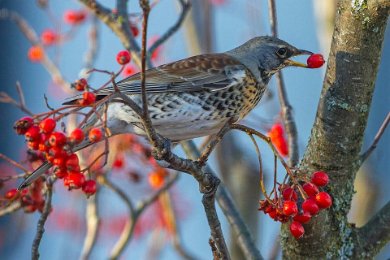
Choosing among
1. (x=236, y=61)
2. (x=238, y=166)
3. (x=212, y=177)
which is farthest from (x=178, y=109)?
(x=238, y=166)

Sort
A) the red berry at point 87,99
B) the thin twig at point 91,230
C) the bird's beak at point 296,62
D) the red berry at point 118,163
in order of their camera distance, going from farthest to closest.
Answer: the red berry at point 118,163 < the bird's beak at point 296,62 < the thin twig at point 91,230 < the red berry at point 87,99

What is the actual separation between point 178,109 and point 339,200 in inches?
34.7

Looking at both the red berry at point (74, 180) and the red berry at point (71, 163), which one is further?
the red berry at point (74, 180)

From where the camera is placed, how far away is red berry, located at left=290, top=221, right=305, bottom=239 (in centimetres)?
242

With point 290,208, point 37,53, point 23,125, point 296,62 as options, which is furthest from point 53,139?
point 37,53

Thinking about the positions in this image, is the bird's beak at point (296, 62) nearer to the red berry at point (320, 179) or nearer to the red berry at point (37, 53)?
the red berry at point (320, 179)

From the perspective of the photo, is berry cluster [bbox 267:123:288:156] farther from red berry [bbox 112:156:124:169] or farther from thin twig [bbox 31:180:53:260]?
thin twig [bbox 31:180:53:260]

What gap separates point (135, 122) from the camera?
3131 millimetres

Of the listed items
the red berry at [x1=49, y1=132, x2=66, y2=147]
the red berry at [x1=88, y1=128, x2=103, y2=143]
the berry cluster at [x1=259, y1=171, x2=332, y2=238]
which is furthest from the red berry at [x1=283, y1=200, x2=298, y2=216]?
the red berry at [x1=49, y1=132, x2=66, y2=147]

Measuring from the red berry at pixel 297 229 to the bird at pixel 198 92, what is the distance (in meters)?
0.70

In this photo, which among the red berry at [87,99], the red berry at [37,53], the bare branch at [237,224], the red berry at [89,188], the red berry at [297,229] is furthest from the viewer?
the red berry at [37,53]

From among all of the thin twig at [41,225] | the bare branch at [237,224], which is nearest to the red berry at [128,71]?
the bare branch at [237,224]

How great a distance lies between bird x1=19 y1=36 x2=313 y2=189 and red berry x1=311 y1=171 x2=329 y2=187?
0.64 meters

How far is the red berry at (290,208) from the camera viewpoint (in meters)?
2.35
